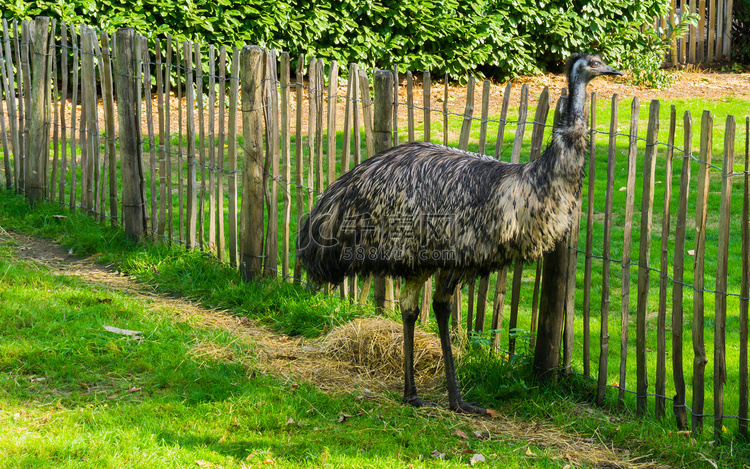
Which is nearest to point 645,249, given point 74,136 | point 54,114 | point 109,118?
point 109,118

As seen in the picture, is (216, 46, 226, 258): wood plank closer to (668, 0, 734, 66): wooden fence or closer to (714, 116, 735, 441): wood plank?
(714, 116, 735, 441): wood plank

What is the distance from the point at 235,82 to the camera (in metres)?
6.18

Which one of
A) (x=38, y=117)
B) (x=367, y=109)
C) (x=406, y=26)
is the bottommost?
(x=38, y=117)

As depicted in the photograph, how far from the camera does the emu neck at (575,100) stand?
4035 mm

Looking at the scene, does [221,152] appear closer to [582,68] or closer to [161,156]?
[161,156]

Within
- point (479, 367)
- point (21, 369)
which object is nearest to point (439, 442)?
point (479, 367)

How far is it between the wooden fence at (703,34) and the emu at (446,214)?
12.4m

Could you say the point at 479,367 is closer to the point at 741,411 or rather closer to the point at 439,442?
the point at 439,442

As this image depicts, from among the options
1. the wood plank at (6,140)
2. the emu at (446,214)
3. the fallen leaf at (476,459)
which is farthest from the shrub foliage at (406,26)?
the fallen leaf at (476,459)

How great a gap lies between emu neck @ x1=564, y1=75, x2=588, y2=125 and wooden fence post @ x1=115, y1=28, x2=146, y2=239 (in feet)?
14.3

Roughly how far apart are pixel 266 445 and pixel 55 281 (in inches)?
115

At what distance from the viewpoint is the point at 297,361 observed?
5.17 meters

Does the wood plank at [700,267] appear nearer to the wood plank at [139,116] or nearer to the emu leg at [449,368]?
the emu leg at [449,368]

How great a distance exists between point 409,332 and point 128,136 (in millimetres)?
3655
